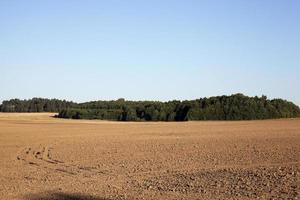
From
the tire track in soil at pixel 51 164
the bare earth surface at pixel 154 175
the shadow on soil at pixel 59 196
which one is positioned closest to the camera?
the shadow on soil at pixel 59 196

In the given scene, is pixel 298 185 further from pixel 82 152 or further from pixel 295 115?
pixel 295 115

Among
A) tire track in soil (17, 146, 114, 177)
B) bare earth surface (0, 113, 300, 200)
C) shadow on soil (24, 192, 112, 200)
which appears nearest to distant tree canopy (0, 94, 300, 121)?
tire track in soil (17, 146, 114, 177)

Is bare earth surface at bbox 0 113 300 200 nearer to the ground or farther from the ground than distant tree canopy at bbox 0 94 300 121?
nearer to the ground

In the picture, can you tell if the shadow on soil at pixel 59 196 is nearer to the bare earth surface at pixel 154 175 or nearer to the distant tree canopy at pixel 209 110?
Result: the bare earth surface at pixel 154 175

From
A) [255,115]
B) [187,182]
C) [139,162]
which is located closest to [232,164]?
[139,162]

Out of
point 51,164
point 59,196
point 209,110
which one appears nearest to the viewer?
point 59,196

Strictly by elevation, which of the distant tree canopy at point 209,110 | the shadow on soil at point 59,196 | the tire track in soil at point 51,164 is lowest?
the shadow on soil at point 59,196

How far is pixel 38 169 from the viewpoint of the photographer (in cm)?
2161

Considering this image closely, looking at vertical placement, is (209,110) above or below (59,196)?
above

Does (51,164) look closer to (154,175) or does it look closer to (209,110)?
(154,175)

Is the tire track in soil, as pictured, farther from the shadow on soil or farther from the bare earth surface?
the shadow on soil

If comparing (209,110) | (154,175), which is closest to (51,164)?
(154,175)

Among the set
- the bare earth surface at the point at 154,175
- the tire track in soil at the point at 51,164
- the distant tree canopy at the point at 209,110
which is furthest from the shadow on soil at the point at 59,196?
the distant tree canopy at the point at 209,110

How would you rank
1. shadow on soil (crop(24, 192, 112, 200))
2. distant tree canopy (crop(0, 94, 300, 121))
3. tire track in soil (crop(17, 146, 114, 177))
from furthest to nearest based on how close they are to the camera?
distant tree canopy (crop(0, 94, 300, 121)) → tire track in soil (crop(17, 146, 114, 177)) → shadow on soil (crop(24, 192, 112, 200))
